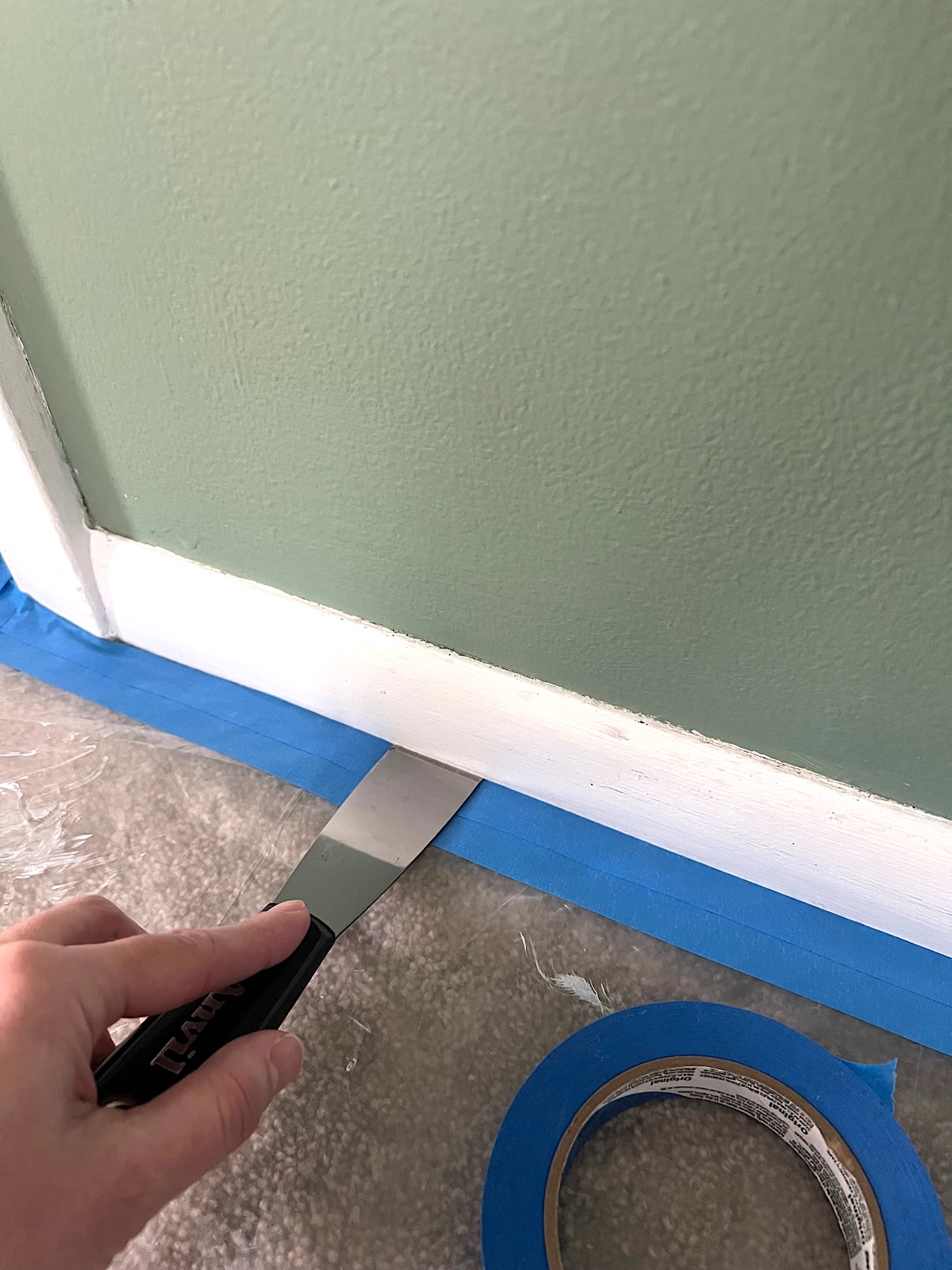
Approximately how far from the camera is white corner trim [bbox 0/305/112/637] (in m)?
0.69

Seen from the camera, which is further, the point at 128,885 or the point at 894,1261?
the point at 128,885

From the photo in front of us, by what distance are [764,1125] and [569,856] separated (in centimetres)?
24

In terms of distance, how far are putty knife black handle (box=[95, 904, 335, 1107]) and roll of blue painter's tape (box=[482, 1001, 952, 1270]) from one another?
0.16 meters

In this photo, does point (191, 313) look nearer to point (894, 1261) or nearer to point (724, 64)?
point (724, 64)

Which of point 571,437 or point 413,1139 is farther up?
point 571,437

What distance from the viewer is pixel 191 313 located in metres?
0.59

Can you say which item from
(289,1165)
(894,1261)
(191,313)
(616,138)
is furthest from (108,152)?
(894,1261)

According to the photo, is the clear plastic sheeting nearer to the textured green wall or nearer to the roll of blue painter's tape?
the roll of blue painter's tape

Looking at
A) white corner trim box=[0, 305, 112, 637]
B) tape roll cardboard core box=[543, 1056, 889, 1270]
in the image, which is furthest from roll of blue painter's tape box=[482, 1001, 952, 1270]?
white corner trim box=[0, 305, 112, 637]

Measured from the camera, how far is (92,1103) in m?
0.37

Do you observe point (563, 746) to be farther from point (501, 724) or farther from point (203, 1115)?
point (203, 1115)

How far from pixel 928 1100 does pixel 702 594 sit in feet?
1.27

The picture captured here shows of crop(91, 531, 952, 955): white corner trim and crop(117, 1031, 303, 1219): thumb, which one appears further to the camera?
crop(91, 531, 952, 955): white corner trim

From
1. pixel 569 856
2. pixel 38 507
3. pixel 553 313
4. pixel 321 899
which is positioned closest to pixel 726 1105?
pixel 569 856
